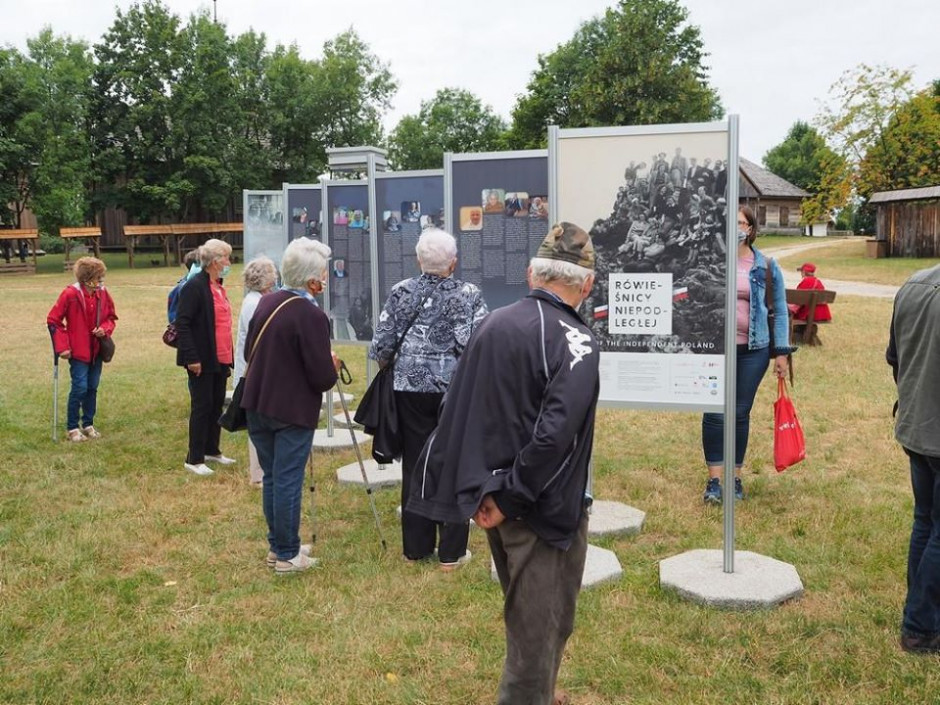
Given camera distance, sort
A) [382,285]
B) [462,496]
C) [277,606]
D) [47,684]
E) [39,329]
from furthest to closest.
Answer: [39,329] → [382,285] → [277,606] → [47,684] → [462,496]

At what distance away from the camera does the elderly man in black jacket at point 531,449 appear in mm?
2520

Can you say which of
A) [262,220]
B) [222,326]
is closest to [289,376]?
[222,326]

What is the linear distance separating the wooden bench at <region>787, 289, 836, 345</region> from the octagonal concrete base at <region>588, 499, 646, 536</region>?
7.70 metres

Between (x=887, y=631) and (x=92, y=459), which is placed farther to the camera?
(x=92, y=459)

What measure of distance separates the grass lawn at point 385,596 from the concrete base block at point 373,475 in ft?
0.35

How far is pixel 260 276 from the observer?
568cm

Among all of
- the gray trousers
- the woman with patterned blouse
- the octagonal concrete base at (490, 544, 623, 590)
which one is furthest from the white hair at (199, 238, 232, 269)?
the gray trousers

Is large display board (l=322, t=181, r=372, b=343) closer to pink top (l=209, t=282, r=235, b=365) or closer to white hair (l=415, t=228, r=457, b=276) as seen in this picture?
pink top (l=209, t=282, r=235, b=365)

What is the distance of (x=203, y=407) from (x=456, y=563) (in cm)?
310

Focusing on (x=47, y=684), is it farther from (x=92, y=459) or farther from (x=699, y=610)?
(x=92, y=459)

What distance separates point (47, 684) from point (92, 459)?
159 inches

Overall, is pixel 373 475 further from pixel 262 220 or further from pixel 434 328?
pixel 262 220

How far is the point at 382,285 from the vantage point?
678 cm

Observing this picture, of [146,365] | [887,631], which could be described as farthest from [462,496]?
[146,365]
